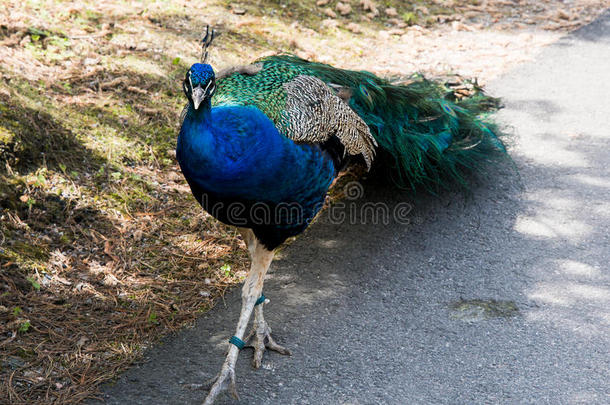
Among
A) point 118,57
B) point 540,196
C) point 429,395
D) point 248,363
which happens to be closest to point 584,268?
point 540,196

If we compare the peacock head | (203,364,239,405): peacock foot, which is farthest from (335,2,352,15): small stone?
(203,364,239,405): peacock foot

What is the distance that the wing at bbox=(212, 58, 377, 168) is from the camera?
2.72m

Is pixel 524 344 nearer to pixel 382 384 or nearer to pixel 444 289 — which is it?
pixel 444 289

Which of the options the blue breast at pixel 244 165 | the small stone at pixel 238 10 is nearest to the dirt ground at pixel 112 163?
the small stone at pixel 238 10

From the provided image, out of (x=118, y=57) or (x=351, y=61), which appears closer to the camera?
(x=118, y=57)

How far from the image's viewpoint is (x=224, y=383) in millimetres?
2670

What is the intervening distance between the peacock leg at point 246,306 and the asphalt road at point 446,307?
3.6 inches

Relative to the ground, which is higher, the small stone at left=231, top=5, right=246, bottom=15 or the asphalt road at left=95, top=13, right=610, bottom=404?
the small stone at left=231, top=5, right=246, bottom=15

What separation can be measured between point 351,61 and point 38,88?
287 centimetres

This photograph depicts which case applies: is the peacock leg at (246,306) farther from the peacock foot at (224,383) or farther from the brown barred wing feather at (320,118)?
the brown barred wing feather at (320,118)

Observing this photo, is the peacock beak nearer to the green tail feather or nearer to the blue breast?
the blue breast

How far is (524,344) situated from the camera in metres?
3.02

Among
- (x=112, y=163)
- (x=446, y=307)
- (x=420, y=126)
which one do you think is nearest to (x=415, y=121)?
(x=420, y=126)

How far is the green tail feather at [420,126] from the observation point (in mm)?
3570
